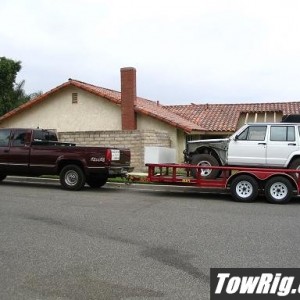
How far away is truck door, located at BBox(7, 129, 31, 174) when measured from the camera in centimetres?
1505

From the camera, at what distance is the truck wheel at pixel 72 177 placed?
14172mm

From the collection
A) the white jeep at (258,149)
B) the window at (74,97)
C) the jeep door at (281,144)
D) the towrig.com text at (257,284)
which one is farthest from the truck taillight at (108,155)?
the window at (74,97)

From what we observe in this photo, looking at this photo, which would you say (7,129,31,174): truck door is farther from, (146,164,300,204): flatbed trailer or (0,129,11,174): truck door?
(146,164,300,204): flatbed trailer

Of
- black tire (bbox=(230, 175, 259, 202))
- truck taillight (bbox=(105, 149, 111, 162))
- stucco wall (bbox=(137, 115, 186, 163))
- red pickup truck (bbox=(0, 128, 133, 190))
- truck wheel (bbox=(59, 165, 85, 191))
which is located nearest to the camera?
black tire (bbox=(230, 175, 259, 202))

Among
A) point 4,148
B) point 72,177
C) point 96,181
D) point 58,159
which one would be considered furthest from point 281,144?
point 4,148

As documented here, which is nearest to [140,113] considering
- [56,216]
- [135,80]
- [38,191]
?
[135,80]

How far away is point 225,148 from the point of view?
13.2 m

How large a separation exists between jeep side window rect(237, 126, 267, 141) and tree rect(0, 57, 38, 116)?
24415mm

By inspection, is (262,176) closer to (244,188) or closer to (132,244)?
(244,188)

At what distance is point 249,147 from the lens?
1284 centimetres

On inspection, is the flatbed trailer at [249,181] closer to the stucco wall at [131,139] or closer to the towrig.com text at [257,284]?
the stucco wall at [131,139]

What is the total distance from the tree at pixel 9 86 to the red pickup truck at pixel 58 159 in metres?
18.8

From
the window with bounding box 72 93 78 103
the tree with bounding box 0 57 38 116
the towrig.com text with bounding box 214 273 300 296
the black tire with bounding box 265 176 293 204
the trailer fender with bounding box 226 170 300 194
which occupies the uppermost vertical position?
the tree with bounding box 0 57 38 116

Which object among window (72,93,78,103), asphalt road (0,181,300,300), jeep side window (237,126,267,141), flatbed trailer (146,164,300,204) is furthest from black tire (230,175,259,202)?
window (72,93,78,103)
